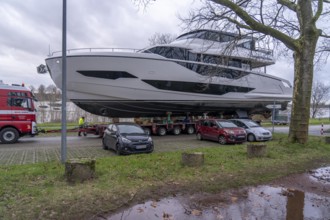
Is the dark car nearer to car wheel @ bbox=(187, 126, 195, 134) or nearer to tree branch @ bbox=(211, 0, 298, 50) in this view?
tree branch @ bbox=(211, 0, 298, 50)

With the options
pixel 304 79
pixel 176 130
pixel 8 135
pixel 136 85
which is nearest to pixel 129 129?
pixel 136 85

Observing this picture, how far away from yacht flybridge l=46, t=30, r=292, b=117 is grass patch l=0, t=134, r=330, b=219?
692 cm

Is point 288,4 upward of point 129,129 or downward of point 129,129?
upward

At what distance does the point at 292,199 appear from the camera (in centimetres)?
560

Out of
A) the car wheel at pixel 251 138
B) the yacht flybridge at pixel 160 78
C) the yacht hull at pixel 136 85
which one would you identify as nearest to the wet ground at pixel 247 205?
the yacht flybridge at pixel 160 78

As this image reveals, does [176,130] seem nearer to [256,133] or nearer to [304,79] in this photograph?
[256,133]

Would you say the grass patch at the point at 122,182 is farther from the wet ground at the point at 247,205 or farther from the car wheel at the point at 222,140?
the car wheel at the point at 222,140

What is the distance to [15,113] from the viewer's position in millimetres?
Result: 15398

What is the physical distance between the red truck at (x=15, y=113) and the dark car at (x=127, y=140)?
18.9 feet

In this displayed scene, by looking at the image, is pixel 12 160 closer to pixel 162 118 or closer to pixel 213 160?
pixel 213 160

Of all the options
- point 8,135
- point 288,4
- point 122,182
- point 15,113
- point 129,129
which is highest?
point 288,4

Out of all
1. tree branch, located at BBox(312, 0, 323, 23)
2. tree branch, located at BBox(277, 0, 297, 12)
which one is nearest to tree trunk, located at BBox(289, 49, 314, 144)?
tree branch, located at BBox(312, 0, 323, 23)

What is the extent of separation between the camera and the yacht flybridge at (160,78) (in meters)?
17.0

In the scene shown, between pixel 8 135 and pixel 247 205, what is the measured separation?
564 inches
